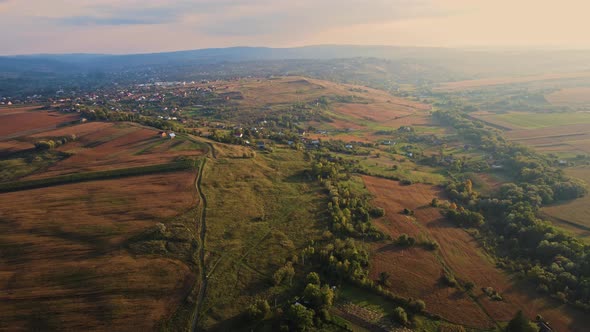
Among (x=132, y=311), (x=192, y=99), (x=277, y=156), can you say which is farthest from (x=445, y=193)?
(x=192, y=99)

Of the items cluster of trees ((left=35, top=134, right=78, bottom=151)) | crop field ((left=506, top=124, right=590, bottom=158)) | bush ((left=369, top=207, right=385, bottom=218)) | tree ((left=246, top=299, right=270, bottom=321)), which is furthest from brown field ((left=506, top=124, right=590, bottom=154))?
cluster of trees ((left=35, top=134, right=78, bottom=151))

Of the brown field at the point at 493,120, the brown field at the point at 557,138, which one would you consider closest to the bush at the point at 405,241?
the brown field at the point at 557,138

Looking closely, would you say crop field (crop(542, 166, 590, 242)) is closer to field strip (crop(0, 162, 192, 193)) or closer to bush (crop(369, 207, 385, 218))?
bush (crop(369, 207, 385, 218))

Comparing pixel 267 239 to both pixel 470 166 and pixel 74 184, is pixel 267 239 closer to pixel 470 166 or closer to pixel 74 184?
pixel 74 184

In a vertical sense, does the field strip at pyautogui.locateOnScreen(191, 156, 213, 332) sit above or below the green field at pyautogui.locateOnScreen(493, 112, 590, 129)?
below

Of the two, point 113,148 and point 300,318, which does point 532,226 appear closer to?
point 300,318
